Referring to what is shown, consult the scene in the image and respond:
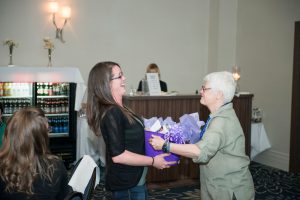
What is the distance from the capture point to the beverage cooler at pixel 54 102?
18.0 ft

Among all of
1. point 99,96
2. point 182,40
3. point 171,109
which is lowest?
point 171,109

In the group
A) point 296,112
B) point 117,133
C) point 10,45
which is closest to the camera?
point 117,133

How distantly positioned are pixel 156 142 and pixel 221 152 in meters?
0.37

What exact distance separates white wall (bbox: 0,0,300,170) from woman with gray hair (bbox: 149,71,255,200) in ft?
13.8

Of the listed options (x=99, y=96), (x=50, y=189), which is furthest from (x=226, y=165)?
(x=50, y=189)

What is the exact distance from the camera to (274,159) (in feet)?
19.7

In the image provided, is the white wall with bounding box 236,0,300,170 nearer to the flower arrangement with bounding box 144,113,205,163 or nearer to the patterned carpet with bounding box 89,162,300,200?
the patterned carpet with bounding box 89,162,300,200

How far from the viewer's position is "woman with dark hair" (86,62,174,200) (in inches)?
73.4

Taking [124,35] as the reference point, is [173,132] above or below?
below

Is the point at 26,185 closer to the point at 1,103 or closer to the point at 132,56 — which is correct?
the point at 1,103

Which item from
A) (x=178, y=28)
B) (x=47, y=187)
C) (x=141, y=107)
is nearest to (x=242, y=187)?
(x=47, y=187)

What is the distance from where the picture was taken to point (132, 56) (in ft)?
22.4

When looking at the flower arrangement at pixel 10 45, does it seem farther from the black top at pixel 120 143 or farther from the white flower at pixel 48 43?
the black top at pixel 120 143

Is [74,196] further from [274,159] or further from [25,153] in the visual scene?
[274,159]
